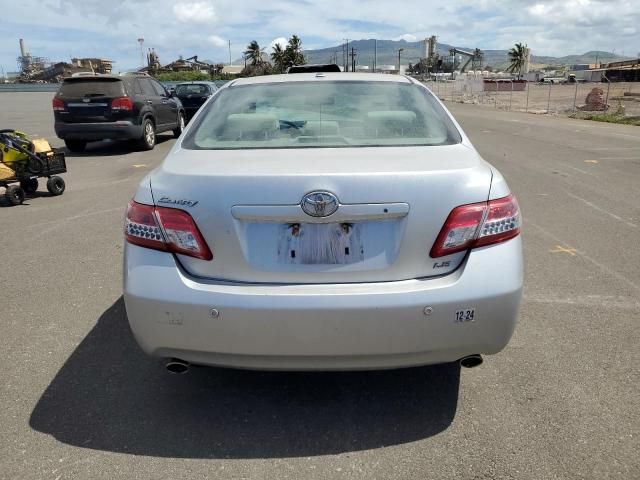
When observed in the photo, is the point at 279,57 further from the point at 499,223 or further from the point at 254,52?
the point at 499,223

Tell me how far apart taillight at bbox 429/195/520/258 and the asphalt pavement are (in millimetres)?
931

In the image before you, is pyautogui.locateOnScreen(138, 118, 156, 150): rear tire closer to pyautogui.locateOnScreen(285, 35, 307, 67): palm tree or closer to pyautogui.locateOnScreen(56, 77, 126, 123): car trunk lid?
pyautogui.locateOnScreen(56, 77, 126, 123): car trunk lid

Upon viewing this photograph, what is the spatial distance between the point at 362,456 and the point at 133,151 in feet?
41.8

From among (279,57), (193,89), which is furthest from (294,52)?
(193,89)

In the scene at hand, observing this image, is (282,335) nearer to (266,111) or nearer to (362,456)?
(362,456)

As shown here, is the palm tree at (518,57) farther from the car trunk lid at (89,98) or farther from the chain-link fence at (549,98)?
the car trunk lid at (89,98)

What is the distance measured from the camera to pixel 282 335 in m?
2.45

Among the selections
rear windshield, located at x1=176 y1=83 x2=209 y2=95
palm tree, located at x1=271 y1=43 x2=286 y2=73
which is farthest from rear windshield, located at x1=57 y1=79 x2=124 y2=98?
palm tree, located at x1=271 y1=43 x2=286 y2=73

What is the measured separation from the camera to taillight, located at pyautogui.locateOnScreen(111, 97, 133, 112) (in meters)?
12.7

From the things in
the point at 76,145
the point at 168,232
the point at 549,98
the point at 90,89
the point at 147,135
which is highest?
the point at 90,89

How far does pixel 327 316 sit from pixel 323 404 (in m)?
0.78

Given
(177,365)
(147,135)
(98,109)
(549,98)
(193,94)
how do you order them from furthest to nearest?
(549,98) → (193,94) → (147,135) → (98,109) → (177,365)

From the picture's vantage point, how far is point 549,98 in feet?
116

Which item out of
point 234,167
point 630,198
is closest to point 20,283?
point 234,167
